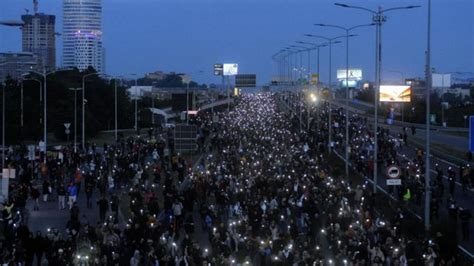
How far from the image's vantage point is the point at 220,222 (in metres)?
23.5

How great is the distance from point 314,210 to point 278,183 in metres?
5.99

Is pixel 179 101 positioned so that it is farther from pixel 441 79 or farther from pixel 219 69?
pixel 441 79

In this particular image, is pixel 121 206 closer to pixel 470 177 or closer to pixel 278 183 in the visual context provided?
pixel 278 183

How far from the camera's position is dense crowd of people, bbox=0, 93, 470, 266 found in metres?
18.8

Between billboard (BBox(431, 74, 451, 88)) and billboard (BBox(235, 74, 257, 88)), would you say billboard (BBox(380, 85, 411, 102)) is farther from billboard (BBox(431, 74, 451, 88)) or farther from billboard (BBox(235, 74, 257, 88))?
billboard (BBox(431, 74, 451, 88))

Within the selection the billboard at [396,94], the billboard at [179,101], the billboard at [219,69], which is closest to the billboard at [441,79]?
the billboard at [219,69]

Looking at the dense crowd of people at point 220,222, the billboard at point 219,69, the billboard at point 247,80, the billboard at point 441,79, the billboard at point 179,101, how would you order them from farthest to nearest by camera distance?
the billboard at point 219,69 → the billboard at point 179,101 → the billboard at point 441,79 → the billboard at point 247,80 → the dense crowd of people at point 220,222

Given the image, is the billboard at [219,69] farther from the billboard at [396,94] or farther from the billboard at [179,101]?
the billboard at [396,94]

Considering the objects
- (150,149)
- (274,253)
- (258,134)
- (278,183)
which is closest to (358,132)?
(258,134)

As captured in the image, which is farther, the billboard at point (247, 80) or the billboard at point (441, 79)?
the billboard at point (441, 79)

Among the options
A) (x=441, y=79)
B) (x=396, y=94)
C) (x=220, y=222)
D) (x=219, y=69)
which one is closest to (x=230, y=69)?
(x=219, y=69)

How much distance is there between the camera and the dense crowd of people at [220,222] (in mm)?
18844

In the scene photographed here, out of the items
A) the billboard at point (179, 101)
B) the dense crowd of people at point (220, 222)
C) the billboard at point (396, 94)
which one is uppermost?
the billboard at point (396, 94)

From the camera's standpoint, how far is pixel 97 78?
95938 millimetres
